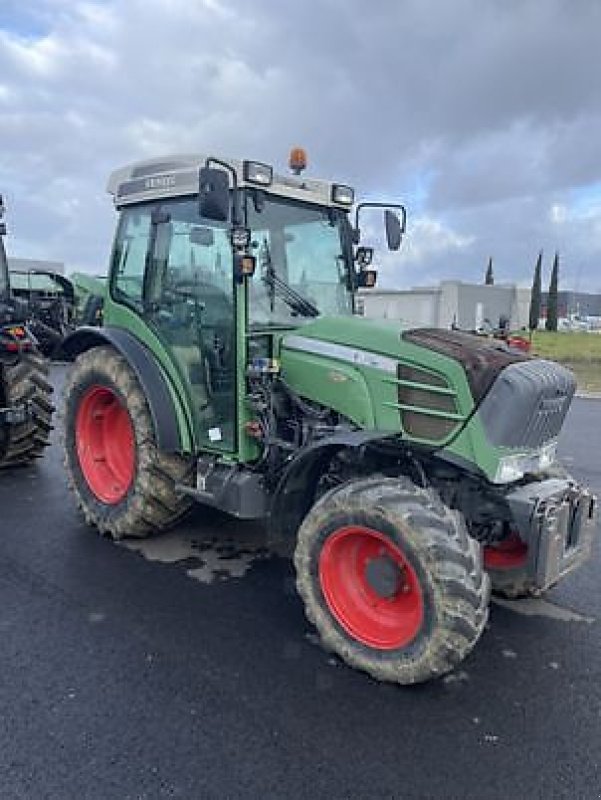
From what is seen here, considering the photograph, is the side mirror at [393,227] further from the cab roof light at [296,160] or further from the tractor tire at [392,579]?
the tractor tire at [392,579]

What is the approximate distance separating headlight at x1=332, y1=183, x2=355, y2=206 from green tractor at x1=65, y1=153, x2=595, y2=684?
0.06 ft

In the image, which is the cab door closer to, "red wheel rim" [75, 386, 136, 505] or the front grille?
"red wheel rim" [75, 386, 136, 505]

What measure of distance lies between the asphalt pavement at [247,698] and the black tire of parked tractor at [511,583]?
0.14 metres

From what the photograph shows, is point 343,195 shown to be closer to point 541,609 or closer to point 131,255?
point 131,255

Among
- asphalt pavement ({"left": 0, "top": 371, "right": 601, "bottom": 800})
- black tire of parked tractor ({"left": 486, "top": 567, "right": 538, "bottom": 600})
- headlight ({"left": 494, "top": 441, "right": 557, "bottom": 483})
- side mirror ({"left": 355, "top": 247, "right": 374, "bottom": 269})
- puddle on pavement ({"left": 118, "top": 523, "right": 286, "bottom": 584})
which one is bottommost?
puddle on pavement ({"left": 118, "top": 523, "right": 286, "bottom": 584})

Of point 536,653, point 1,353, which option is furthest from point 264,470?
point 1,353

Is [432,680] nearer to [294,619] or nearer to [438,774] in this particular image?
[438,774]

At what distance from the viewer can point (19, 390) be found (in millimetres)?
6297

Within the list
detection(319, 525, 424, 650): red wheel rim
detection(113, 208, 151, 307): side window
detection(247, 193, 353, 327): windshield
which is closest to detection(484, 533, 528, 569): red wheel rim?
detection(319, 525, 424, 650): red wheel rim

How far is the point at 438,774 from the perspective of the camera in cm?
261

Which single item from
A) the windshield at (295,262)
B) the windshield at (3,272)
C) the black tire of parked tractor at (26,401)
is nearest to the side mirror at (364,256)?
the windshield at (295,262)

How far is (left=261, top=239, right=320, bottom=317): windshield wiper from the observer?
4.20 meters

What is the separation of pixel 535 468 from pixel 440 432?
59 centimetres

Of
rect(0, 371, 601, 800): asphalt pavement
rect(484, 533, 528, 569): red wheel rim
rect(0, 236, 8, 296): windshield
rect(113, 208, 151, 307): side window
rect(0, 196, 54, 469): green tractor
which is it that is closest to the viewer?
rect(0, 371, 601, 800): asphalt pavement
